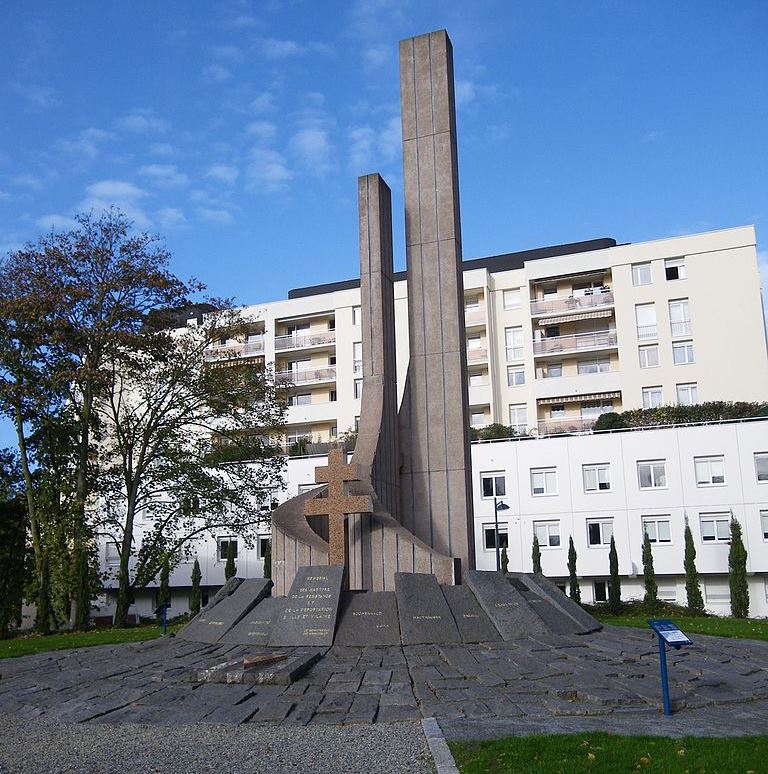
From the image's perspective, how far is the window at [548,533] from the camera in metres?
33.5

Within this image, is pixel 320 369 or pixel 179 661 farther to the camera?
pixel 320 369

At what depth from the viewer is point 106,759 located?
23.0ft

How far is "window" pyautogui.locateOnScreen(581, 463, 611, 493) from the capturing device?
108 ft

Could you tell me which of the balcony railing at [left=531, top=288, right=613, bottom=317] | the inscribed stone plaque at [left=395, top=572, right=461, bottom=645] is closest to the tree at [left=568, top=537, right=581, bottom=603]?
the balcony railing at [left=531, top=288, right=613, bottom=317]

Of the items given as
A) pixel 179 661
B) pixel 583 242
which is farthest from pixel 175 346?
pixel 583 242

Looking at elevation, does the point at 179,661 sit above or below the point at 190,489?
below

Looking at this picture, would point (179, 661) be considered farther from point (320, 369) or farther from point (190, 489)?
point (320, 369)

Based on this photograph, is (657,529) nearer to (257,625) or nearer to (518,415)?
(518,415)

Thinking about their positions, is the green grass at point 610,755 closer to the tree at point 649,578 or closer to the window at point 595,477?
the tree at point 649,578

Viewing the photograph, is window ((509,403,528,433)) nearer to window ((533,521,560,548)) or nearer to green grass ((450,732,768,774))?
window ((533,521,560,548))

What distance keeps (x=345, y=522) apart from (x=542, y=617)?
11.7 feet

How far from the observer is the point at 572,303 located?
142 ft

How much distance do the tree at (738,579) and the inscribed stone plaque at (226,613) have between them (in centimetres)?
2091

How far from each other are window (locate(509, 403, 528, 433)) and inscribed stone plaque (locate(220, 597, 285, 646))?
31362mm
